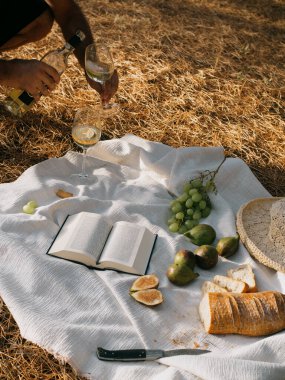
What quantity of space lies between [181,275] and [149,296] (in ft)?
0.67

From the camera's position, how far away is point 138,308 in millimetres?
2449

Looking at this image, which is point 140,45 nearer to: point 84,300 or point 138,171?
point 138,171

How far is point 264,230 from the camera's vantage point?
9.47 ft

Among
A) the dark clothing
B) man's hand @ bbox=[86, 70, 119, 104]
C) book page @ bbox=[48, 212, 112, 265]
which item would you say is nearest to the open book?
book page @ bbox=[48, 212, 112, 265]

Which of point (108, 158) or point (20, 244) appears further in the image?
point (108, 158)

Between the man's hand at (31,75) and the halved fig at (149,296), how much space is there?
1.39 meters

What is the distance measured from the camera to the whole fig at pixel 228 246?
2770 millimetres

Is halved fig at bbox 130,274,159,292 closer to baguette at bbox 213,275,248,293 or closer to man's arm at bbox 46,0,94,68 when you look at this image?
baguette at bbox 213,275,248,293

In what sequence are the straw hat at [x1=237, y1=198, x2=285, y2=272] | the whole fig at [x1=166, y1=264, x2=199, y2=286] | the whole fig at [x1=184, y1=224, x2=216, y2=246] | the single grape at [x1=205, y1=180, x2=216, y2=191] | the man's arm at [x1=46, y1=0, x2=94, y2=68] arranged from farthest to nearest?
1. the man's arm at [x1=46, y1=0, x2=94, y2=68]
2. the single grape at [x1=205, y1=180, x2=216, y2=191]
3. the whole fig at [x1=184, y1=224, x2=216, y2=246]
4. the straw hat at [x1=237, y1=198, x2=285, y2=272]
5. the whole fig at [x1=166, y1=264, x2=199, y2=286]

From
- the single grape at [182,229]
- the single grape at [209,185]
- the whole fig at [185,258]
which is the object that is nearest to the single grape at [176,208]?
the single grape at [182,229]

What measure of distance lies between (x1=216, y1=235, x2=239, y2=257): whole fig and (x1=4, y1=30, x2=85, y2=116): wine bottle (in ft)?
5.19

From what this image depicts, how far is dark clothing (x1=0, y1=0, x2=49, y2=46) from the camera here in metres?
3.62

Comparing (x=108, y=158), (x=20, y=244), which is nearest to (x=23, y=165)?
(x=108, y=158)

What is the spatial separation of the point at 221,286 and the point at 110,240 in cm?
61
